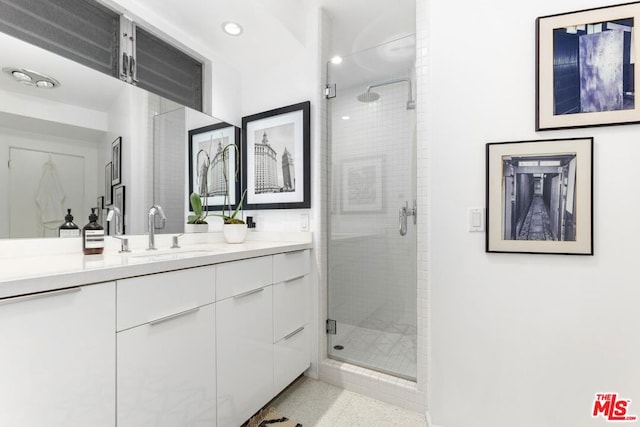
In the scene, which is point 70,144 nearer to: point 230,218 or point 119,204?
point 119,204

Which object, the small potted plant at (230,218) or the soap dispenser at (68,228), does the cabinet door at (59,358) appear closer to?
the soap dispenser at (68,228)

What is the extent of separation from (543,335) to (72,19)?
2781 millimetres

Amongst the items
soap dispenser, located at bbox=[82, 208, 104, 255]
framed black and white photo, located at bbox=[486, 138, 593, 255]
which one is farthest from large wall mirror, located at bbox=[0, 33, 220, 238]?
framed black and white photo, located at bbox=[486, 138, 593, 255]

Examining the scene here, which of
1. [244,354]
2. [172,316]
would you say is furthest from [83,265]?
[244,354]

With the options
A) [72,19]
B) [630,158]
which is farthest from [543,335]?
[72,19]

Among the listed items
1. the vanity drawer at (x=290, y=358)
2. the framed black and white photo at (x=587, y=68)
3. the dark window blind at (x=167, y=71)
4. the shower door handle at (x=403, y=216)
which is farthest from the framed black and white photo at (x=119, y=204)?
the framed black and white photo at (x=587, y=68)

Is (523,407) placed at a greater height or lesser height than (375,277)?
lesser

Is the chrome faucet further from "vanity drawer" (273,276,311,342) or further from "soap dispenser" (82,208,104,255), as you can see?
"vanity drawer" (273,276,311,342)

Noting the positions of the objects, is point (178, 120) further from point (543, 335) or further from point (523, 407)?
point (523, 407)

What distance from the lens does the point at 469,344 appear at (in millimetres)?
1483

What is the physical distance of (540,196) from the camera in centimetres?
137

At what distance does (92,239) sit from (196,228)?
70 cm

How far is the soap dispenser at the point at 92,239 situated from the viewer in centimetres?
133

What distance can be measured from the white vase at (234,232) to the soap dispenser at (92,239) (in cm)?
76
